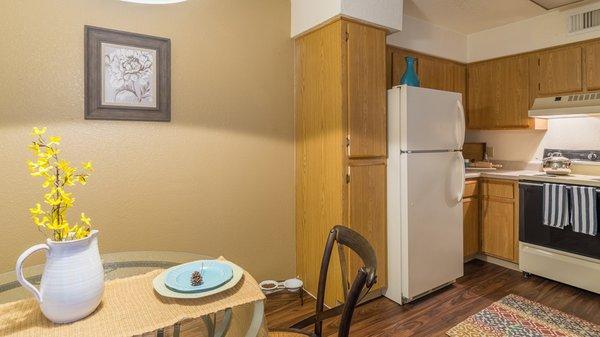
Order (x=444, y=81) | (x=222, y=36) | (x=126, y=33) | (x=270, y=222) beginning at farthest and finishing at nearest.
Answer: (x=444, y=81) → (x=270, y=222) → (x=222, y=36) → (x=126, y=33)

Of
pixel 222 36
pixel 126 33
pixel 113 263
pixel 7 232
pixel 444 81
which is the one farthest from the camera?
pixel 444 81

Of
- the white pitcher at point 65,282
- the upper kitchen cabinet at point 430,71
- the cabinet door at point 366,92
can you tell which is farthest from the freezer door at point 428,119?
the white pitcher at point 65,282

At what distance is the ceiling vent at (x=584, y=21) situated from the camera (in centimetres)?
279

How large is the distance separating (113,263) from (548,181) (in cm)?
312

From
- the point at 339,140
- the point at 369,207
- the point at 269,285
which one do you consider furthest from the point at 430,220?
the point at 269,285

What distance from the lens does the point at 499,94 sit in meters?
3.44

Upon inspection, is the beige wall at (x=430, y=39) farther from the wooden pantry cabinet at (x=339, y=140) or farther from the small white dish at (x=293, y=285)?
the small white dish at (x=293, y=285)

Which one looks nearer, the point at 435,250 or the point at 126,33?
the point at 126,33

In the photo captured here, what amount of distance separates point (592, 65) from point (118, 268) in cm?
377

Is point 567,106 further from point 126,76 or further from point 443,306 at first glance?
point 126,76

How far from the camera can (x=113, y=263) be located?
1419mm

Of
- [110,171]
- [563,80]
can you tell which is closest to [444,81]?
[563,80]

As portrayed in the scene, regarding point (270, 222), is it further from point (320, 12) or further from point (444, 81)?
point (444, 81)

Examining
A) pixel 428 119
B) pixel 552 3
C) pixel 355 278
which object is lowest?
pixel 355 278
